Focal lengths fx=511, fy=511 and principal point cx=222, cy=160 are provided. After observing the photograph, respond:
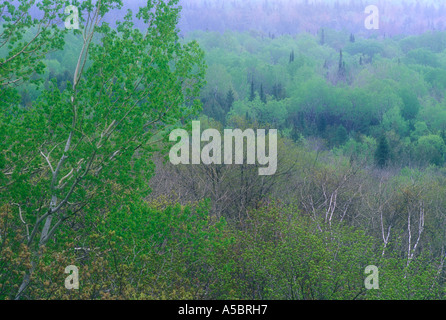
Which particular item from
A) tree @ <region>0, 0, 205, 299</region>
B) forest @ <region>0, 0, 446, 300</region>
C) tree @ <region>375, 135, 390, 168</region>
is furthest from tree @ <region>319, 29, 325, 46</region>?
tree @ <region>0, 0, 205, 299</region>

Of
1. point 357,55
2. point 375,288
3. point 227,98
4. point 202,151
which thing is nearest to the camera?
point 375,288

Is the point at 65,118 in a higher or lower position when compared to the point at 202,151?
lower

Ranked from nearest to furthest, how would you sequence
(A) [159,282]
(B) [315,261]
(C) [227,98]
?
1. (A) [159,282]
2. (B) [315,261]
3. (C) [227,98]

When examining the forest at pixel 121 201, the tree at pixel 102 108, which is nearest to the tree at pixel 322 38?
the forest at pixel 121 201

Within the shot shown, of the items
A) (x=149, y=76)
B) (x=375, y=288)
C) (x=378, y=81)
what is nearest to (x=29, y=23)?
(x=149, y=76)

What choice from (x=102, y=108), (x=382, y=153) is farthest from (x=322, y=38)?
(x=102, y=108)

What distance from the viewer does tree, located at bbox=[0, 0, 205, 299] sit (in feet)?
31.8

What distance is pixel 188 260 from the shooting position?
11.7 meters

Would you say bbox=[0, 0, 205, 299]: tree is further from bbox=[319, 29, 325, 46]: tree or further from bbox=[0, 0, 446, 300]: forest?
bbox=[319, 29, 325, 46]: tree

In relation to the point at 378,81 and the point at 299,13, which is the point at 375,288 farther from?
the point at 299,13

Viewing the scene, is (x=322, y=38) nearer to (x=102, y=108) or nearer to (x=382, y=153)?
(x=382, y=153)

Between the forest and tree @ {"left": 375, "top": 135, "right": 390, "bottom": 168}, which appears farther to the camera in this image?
tree @ {"left": 375, "top": 135, "right": 390, "bottom": 168}

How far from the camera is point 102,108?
383 inches

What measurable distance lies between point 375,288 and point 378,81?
229 feet
